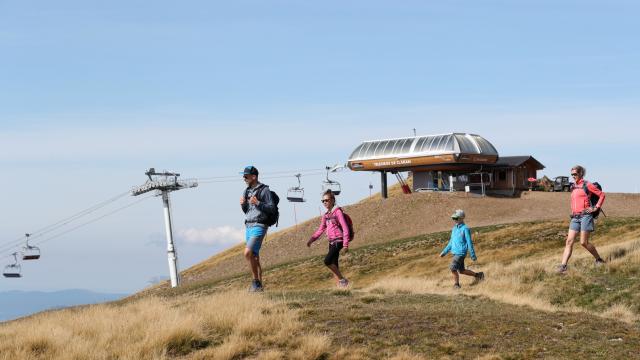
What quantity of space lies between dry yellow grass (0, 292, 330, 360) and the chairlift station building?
47.6 m

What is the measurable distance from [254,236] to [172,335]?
15.1ft

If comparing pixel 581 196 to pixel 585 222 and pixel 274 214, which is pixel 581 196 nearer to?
pixel 585 222

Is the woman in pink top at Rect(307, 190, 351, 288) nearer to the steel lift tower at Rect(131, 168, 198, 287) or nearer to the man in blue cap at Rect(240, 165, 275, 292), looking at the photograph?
the man in blue cap at Rect(240, 165, 275, 292)

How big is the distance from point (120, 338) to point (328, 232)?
23.2ft

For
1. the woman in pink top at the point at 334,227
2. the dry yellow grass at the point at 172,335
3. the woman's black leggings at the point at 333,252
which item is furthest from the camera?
the woman's black leggings at the point at 333,252

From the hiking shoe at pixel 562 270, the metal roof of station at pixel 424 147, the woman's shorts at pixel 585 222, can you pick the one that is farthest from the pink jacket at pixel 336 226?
the metal roof of station at pixel 424 147

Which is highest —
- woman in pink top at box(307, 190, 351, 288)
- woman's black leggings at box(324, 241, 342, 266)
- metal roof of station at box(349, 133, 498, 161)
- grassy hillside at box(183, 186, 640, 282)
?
metal roof of station at box(349, 133, 498, 161)

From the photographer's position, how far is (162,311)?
11969mm

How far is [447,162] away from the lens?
192ft

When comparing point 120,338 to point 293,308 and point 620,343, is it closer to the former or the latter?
point 293,308

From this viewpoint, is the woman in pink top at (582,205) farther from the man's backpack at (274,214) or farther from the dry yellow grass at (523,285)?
the man's backpack at (274,214)

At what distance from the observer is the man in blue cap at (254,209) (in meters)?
14.8

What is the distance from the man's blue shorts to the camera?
49.0 feet

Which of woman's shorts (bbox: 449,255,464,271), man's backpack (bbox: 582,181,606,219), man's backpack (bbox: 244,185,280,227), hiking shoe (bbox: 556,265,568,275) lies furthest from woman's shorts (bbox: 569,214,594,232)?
man's backpack (bbox: 244,185,280,227)
